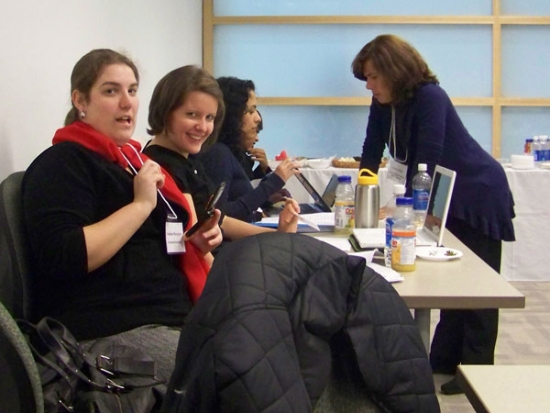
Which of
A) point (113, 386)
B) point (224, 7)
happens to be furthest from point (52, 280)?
point (224, 7)

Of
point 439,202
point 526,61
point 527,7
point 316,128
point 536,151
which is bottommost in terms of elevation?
point 439,202

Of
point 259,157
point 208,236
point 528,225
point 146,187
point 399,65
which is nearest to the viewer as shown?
point 146,187

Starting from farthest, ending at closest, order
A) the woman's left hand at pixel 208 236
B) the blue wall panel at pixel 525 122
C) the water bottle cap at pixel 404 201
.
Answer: the blue wall panel at pixel 525 122 < the water bottle cap at pixel 404 201 < the woman's left hand at pixel 208 236

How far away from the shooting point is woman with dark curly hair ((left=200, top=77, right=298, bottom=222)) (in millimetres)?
2523

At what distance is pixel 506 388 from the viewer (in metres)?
0.99

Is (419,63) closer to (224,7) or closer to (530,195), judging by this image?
(530,195)

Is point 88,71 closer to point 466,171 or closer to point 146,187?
point 146,187

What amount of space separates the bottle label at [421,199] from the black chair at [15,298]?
1287 mm

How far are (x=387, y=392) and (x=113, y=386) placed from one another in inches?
19.7

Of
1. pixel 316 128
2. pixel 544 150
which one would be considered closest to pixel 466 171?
pixel 544 150

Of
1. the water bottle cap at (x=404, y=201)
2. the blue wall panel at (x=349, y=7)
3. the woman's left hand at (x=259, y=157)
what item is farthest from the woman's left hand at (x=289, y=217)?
the blue wall panel at (x=349, y=7)

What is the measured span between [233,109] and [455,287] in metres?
1.55

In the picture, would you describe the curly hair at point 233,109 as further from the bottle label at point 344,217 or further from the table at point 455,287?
the table at point 455,287

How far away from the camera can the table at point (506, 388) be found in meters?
0.94
